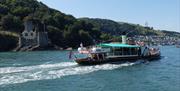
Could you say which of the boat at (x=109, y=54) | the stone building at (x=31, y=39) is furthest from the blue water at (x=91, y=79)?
the stone building at (x=31, y=39)

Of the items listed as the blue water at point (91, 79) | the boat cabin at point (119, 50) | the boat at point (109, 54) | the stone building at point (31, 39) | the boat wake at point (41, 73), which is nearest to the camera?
the blue water at point (91, 79)

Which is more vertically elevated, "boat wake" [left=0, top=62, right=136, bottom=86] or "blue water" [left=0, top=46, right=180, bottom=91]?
"boat wake" [left=0, top=62, right=136, bottom=86]

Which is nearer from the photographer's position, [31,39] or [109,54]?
[109,54]

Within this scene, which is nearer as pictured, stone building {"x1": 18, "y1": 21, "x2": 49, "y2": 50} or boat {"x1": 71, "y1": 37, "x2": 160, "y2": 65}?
boat {"x1": 71, "y1": 37, "x2": 160, "y2": 65}

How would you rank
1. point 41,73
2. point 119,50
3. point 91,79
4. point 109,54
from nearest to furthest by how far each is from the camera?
point 91,79 < point 41,73 < point 109,54 < point 119,50

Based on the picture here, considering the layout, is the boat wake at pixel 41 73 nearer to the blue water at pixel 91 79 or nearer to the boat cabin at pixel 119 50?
the blue water at pixel 91 79

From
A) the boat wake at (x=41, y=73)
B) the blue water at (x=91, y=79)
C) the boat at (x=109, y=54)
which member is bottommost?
the blue water at (x=91, y=79)

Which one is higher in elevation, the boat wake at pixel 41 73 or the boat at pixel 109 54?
the boat at pixel 109 54

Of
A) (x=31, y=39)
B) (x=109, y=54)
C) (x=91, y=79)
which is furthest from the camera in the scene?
(x=31, y=39)

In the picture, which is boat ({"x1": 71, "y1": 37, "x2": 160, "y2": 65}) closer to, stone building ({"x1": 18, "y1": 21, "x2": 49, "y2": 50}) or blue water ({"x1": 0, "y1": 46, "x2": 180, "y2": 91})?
blue water ({"x1": 0, "y1": 46, "x2": 180, "y2": 91})

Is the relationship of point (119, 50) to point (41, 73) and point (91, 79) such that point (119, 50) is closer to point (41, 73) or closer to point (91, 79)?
point (41, 73)

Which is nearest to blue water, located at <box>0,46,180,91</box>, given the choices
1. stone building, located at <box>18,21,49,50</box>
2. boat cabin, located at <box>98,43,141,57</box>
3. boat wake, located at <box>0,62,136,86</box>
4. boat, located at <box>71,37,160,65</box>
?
boat wake, located at <box>0,62,136,86</box>

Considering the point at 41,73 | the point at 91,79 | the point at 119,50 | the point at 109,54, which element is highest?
the point at 119,50

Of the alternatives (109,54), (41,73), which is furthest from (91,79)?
(109,54)
